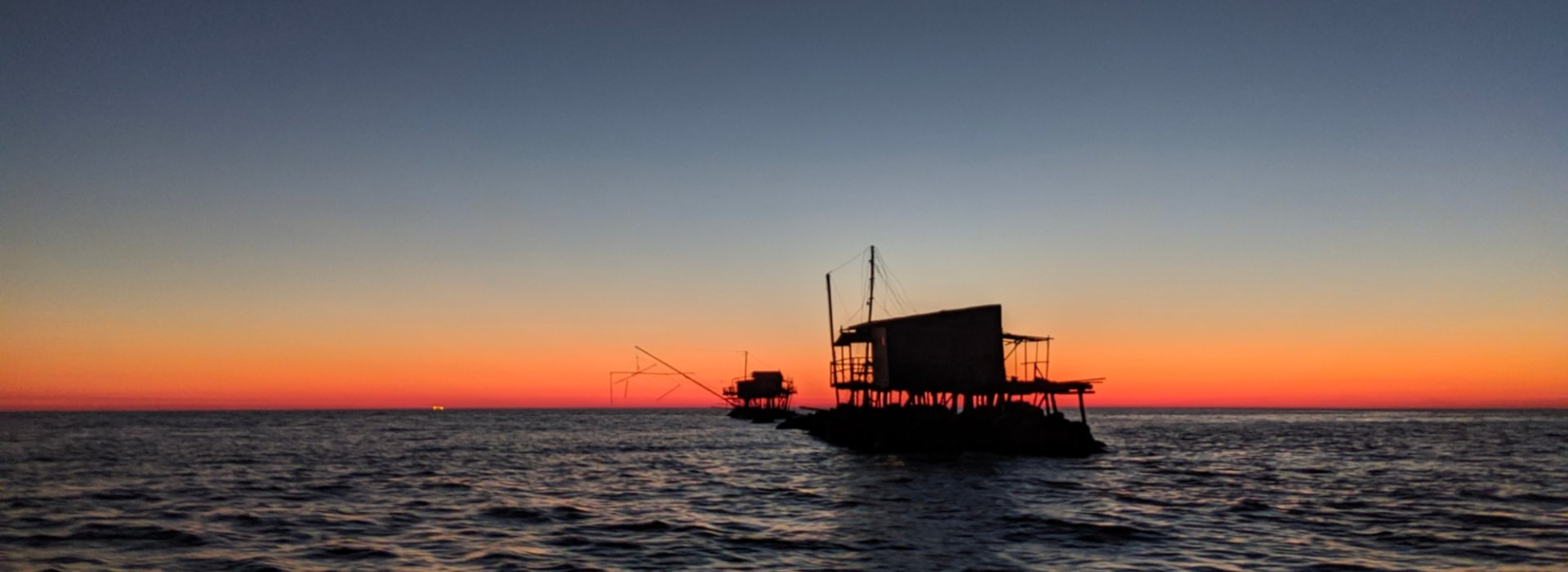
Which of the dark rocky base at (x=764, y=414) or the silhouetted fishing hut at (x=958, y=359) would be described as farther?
the dark rocky base at (x=764, y=414)

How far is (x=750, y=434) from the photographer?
79.3 meters

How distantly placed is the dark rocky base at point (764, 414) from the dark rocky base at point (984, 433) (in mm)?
52615

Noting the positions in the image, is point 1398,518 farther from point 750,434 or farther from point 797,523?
point 750,434

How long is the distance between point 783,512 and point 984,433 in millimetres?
24172

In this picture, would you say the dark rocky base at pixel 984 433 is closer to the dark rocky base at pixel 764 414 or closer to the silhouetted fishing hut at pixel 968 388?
the silhouetted fishing hut at pixel 968 388

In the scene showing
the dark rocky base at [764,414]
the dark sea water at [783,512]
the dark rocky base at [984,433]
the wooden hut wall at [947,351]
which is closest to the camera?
the dark sea water at [783,512]

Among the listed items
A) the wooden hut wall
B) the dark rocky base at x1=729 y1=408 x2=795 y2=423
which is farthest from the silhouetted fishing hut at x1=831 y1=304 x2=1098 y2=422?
the dark rocky base at x1=729 y1=408 x2=795 y2=423

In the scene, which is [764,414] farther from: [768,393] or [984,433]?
[984,433]

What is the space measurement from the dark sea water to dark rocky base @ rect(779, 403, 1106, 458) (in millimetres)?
1657

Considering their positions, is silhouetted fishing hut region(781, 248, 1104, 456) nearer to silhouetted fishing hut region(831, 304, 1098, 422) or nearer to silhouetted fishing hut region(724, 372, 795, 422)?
silhouetted fishing hut region(831, 304, 1098, 422)

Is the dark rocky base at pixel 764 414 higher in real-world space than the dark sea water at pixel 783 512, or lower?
higher

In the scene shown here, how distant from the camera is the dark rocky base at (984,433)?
154 feet

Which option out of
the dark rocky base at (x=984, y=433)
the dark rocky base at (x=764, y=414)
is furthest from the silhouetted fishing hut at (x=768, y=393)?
the dark rocky base at (x=984, y=433)

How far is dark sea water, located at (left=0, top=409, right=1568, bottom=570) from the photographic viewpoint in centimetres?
1914
